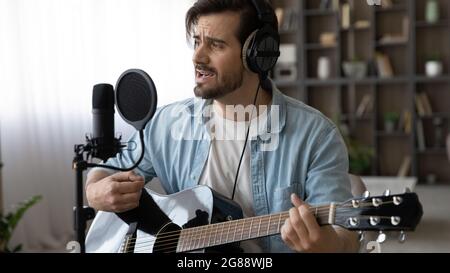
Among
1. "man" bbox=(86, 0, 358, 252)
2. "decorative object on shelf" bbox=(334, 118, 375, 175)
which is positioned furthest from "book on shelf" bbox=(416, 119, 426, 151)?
"man" bbox=(86, 0, 358, 252)

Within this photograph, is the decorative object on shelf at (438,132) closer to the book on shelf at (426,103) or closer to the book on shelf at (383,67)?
the book on shelf at (426,103)

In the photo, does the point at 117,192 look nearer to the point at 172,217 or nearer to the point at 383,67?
the point at 172,217

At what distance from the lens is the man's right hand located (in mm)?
750

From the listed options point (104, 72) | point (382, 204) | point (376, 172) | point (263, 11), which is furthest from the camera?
point (376, 172)

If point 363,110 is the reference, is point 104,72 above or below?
above

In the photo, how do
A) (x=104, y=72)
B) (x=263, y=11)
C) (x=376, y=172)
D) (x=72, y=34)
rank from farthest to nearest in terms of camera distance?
(x=376, y=172) → (x=72, y=34) → (x=104, y=72) → (x=263, y=11)

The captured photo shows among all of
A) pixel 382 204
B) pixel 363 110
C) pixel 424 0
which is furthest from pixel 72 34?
pixel 424 0

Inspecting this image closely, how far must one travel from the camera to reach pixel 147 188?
81cm

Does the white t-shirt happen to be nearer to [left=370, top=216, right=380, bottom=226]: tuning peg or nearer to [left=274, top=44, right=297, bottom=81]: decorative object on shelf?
[left=370, top=216, right=380, bottom=226]: tuning peg

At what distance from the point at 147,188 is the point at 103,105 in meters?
0.19

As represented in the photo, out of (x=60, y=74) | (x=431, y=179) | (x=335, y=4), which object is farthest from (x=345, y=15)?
(x=60, y=74)

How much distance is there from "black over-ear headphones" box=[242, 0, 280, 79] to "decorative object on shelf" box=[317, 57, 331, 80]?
3.71 m

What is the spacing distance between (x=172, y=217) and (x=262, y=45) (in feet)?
0.81
